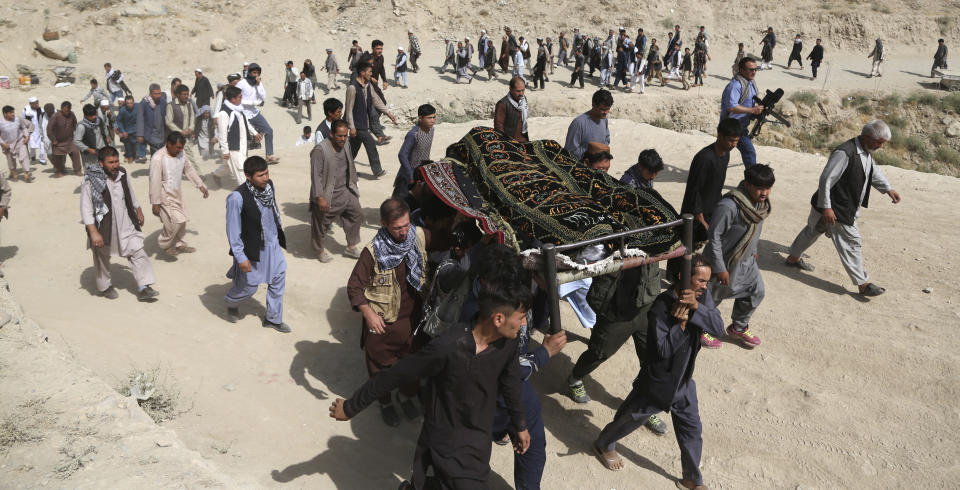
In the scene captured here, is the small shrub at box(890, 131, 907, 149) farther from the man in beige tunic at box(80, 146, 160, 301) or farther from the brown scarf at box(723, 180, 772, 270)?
the man in beige tunic at box(80, 146, 160, 301)

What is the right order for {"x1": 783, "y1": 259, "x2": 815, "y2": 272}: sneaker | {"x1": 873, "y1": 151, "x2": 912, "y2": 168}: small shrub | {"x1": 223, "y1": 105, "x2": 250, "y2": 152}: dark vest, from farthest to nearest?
{"x1": 873, "y1": 151, "x2": 912, "y2": 168}: small shrub < {"x1": 223, "y1": 105, "x2": 250, "y2": 152}: dark vest < {"x1": 783, "y1": 259, "x2": 815, "y2": 272}: sneaker

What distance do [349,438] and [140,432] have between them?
53.4 inches

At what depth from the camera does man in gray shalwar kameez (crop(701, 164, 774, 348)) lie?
17.3ft

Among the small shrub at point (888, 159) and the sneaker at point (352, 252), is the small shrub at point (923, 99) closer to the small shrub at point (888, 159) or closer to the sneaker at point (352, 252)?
the small shrub at point (888, 159)

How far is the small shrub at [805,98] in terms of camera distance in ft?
66.1

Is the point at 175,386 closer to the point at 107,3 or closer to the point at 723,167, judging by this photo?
the point at 723,167

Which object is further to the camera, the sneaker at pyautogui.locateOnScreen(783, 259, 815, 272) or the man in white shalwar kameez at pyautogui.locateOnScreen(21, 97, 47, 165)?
the man in white shalwar kameez at pyautogui.locateOnScreen(21, 97, 47, 165)

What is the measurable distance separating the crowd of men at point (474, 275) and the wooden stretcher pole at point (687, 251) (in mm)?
51

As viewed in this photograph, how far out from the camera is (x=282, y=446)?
446 cm

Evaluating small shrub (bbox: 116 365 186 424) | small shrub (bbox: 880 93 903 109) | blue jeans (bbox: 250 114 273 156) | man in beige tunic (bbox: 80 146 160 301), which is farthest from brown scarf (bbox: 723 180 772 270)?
small shrub (bbox: 880 93 903 109)

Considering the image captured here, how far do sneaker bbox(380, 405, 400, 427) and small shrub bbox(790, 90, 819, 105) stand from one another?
1909 centimetres

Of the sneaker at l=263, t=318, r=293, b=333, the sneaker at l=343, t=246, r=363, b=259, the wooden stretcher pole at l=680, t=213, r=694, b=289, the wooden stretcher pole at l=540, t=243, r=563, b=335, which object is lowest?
the sneaker at l=263, t=318, r=293, b=333

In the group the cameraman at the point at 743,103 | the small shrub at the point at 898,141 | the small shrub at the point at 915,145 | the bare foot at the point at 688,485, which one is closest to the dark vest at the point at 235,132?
the cameraman at the point at 743,103

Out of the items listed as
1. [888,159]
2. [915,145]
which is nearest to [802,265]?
Answer: [888,159]
